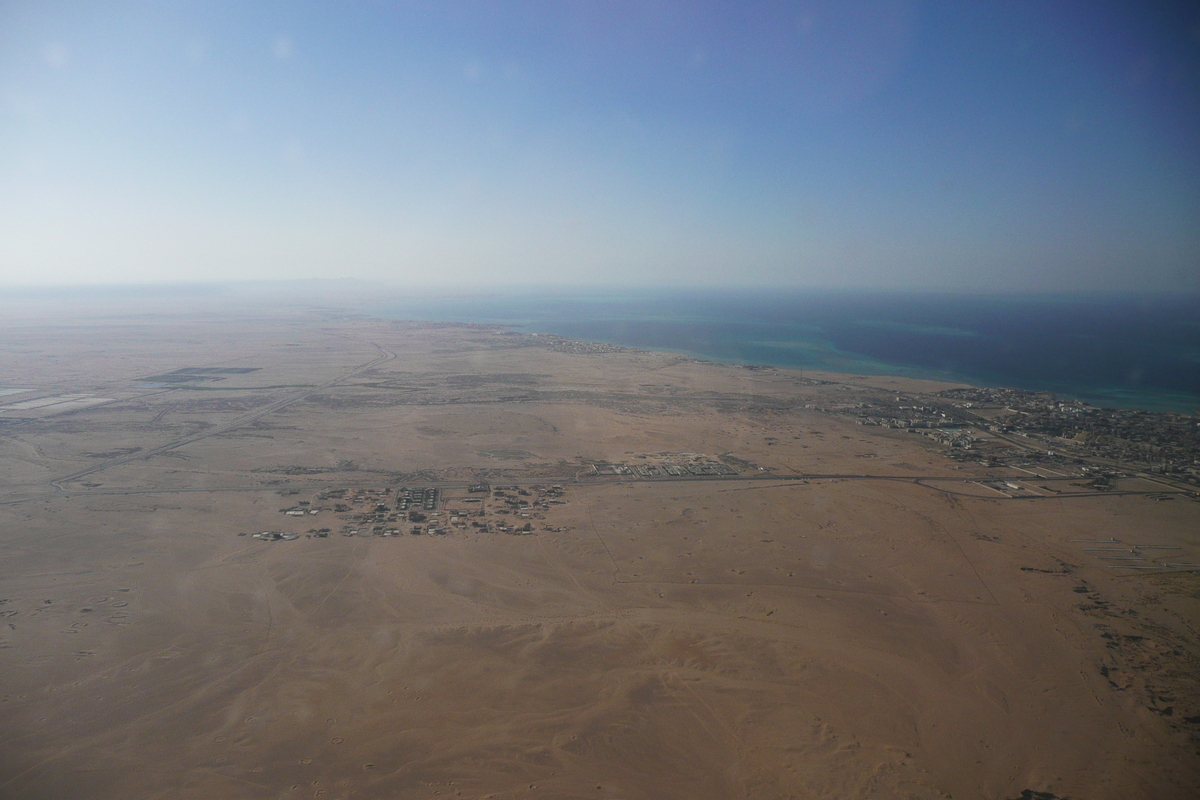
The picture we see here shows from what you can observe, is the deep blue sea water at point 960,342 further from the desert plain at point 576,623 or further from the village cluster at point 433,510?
the village cluster at point 433,510

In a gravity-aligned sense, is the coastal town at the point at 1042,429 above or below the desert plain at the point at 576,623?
above

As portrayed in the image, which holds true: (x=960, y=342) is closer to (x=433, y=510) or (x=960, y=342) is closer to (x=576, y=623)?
(x=433, y=510)

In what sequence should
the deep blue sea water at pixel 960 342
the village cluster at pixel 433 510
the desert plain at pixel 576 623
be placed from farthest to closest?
the deep blue sea water at pixel 960 342
the village cluster at pixel 433 510
the desert plain at pixel 576 623

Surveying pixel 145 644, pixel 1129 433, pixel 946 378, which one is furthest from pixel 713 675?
pixel 946 378

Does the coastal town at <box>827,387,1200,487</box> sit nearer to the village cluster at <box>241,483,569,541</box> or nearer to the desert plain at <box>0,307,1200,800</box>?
the desert plain at <box>0,307,1200,800</box>

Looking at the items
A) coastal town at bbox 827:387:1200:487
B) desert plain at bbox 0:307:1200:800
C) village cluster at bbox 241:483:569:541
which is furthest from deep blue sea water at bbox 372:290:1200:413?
village cluster at bbox 241:483:569:541

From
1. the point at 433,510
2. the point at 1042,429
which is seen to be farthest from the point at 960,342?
the point at 433,510

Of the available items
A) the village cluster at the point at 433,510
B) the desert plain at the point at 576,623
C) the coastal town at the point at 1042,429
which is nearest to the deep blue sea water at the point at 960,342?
the coastal town at the point at 1042,429
